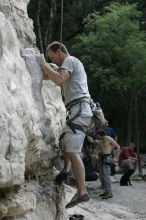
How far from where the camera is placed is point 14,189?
17.7ft

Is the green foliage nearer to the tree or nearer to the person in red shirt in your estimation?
the tree

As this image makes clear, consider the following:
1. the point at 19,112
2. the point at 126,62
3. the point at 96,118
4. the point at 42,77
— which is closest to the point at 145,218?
the point at 96,118

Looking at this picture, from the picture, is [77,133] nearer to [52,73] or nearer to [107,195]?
[52,73]

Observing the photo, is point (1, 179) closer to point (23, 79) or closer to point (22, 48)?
point (23, 79)

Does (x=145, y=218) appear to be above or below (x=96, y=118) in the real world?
below

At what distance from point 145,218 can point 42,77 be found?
524 centimetres

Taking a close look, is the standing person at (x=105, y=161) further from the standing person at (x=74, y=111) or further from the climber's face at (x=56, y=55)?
the climber's face at (x=56, y=55)

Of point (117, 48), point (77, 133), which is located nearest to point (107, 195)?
point (117, 48)

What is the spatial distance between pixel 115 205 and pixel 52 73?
5938mm

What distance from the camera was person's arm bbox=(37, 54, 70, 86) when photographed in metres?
6.39

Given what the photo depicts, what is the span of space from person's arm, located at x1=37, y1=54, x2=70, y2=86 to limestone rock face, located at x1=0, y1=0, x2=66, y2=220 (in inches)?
3.6

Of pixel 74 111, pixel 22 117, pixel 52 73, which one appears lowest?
pixel 74 111

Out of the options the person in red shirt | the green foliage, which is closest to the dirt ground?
the person in red shirt

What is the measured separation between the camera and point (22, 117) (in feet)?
17.3
